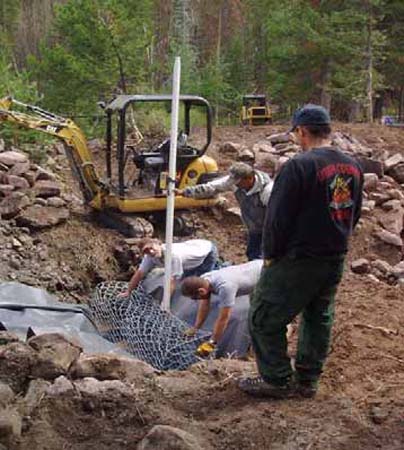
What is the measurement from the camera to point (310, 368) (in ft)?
14.3

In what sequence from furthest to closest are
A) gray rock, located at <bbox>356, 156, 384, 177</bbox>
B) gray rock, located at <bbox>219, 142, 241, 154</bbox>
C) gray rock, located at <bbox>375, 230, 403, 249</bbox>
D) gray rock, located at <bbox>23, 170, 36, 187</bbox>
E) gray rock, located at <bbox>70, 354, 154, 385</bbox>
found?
gray rock, located at <bbox>219, 142, 241, 154</bbox>
gray rock, located at <bbox>356, 156, 384, 177</bbox>
gray rock, located at <bbox>375, 230, 403, 249</bbox>
gray rock, located at <bbox>23, 170, 36, 187</bbox>
gray rock, located at <bbox>70, 354, 154, 385</bbox>

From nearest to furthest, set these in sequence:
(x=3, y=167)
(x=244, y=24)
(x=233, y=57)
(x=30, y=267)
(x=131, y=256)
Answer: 1. (x=30, y=267)
2. (x=131, y=256)
3. (x=3, y=167)
4. (x=233, y=57)
5. (x=244, y=24)

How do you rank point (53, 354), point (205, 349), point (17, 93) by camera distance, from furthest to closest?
point (17, 93) < point (205, 349) < point (53, 354)

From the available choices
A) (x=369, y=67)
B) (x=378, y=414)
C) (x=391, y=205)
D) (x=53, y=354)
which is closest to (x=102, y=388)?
(x=53, y=354)

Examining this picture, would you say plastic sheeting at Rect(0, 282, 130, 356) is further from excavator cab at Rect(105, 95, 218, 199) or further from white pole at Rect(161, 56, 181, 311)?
excavator cab at Rect(105, 95, 218, 199)

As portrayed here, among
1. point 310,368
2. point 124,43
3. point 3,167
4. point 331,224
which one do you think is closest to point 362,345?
point 310,368

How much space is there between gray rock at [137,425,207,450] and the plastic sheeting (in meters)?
2.99

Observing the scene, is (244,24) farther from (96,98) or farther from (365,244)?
(365,244)

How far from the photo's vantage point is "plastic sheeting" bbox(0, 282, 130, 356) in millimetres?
6691

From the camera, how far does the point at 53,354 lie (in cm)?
449

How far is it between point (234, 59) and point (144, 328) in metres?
23.0

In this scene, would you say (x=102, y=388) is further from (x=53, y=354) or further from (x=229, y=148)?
(x=229, y=148)

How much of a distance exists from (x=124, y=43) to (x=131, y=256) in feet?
34.3

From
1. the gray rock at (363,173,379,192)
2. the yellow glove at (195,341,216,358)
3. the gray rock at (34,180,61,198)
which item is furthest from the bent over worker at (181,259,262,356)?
the gray rock at (363,173,379,192)
